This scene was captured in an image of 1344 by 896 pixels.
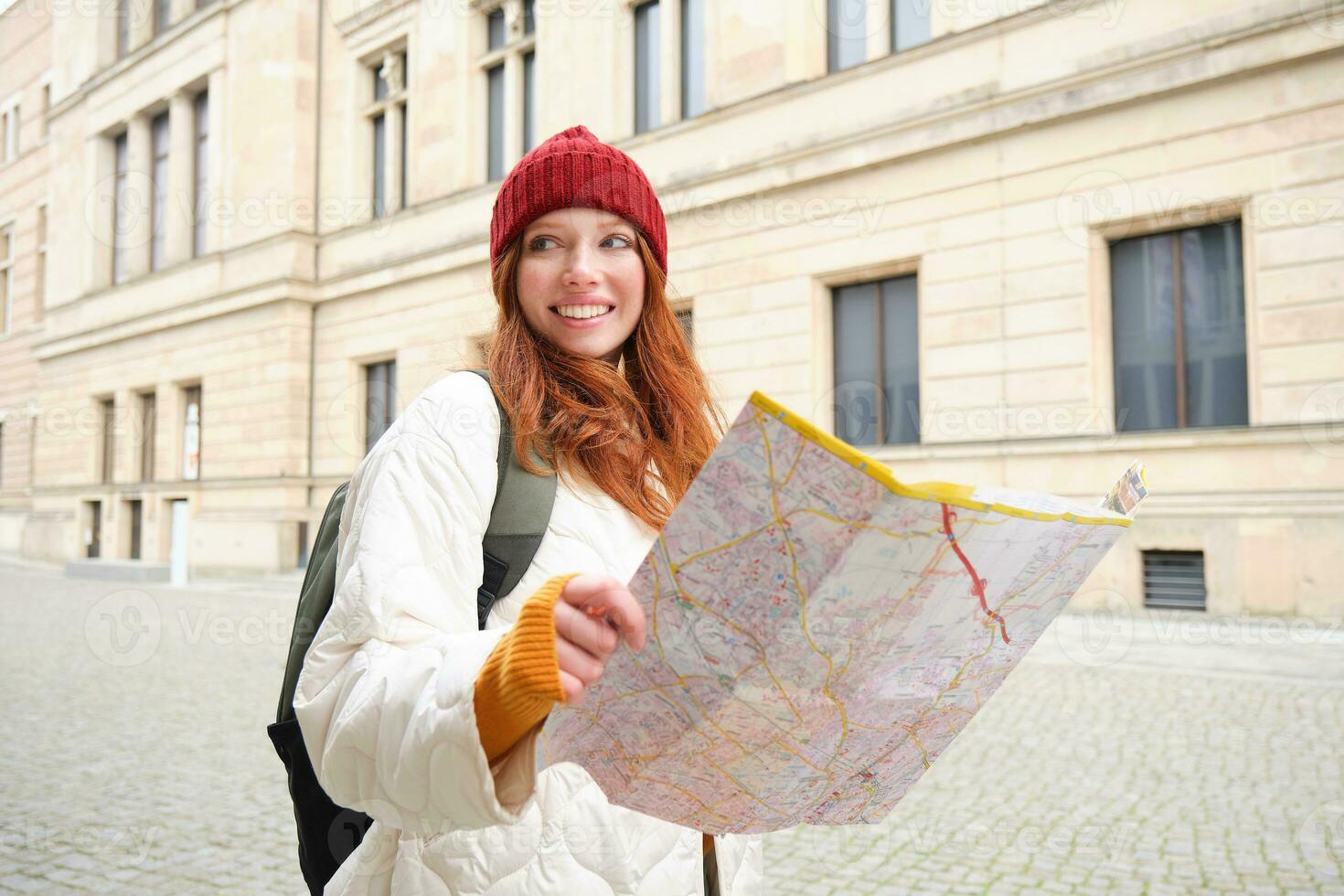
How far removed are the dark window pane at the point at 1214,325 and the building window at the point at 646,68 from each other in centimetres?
851

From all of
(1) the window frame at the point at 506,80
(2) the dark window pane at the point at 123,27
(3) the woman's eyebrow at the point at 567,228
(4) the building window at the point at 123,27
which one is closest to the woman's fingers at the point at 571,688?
(3) the woman's eyebrow at the point at 567,228

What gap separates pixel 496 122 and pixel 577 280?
60.0 feet

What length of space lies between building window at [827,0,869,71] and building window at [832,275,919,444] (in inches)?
121

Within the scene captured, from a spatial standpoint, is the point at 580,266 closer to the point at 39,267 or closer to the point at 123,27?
the point at 123,27

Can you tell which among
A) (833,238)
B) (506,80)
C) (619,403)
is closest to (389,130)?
(506,80)

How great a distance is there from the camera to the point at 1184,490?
1027cm

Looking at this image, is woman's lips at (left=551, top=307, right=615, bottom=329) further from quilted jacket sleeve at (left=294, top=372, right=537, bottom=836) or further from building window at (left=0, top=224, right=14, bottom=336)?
building window at (left=0, top=224, right=14, bottom=336)

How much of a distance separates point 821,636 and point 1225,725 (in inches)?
244

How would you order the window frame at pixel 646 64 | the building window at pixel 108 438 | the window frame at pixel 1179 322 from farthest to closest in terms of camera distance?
the building window at pixel 108 438
the window frame at pixel 646 64
the window frame at pixel 1179 322

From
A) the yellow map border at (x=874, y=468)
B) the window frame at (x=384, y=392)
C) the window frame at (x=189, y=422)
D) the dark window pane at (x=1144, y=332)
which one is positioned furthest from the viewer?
the window frame at (x=189, y=422)

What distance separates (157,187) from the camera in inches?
974

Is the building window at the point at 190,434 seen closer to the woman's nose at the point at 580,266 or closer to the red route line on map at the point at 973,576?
the woman's nose at the point at 580,266

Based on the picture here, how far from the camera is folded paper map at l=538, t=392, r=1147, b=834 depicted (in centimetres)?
82

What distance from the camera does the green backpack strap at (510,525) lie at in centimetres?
126
